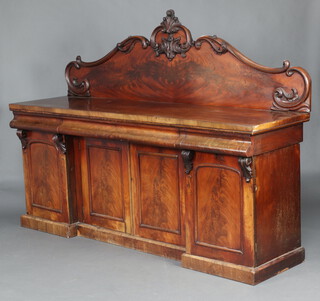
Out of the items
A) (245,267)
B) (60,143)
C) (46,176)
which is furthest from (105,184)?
(245,267)

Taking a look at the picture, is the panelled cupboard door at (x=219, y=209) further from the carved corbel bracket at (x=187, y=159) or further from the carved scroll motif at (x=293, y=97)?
the carved scroll motif at (x=293, y=97)

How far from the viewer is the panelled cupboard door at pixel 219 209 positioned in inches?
203

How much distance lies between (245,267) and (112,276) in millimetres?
876

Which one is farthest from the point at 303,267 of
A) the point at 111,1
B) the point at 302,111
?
the point at 111,1

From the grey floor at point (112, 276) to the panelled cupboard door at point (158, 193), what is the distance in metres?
0.19

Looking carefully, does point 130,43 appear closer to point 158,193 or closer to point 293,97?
point 158,193

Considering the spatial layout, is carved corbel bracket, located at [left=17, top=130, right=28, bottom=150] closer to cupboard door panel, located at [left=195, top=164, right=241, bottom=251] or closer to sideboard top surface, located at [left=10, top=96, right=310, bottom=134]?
sideboard top surface, located at [left=10, top=96, right=310, bottom=134]

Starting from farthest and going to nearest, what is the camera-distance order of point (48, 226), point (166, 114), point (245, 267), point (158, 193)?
point (48, 226)
point (158, 193)
point (166, 114)
point (245, 267)

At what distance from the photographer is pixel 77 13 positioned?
792cm

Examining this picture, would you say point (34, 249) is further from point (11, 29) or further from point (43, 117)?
point (11, 29)

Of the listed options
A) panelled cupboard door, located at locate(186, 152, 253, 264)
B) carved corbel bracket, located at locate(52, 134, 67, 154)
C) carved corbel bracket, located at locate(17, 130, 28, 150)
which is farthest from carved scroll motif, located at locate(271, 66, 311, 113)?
carved corbel bracket, located at locate(17, 130, 28, 150)

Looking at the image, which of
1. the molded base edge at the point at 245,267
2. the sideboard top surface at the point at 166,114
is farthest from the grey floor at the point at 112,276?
the sideboard top surface at the point at 166,114

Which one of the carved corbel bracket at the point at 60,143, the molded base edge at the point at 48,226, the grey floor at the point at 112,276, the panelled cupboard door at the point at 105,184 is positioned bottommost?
the grey floor at the point at 112,276

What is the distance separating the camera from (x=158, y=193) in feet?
19.0
